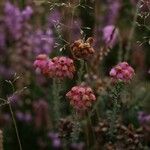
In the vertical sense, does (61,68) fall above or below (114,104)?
above

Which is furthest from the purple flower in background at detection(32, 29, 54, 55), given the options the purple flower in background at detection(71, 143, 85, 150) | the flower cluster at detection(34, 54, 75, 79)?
the flower cluster at detection(34, 54, 75, 79)

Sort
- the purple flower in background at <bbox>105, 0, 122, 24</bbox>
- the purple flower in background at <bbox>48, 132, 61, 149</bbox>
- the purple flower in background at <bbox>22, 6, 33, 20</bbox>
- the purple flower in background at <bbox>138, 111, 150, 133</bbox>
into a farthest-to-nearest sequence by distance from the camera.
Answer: the purple flower in background at <bbox>105, 0, 122, 24</bbox>
the purple flower in background at <bbox>22, 6, 33, 20</bbox>
the purple flower in background at <bbox>48, 132, 61, 149</bbox>
the purple flower in background at <bbox>138, 111, 150, 133</bbox>

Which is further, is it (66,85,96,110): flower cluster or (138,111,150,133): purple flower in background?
(138,111,150,133): purple flower in background

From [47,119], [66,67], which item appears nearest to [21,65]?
[47,119]

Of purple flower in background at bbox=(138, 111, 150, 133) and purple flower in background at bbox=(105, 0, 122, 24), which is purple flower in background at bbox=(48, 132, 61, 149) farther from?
purple flower in background at bbox=(105, 0, 122, 24)

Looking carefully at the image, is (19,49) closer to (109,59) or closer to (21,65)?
(21,65)

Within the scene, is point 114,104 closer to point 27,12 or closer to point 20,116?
point 20,116

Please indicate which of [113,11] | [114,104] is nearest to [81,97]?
[114,104]

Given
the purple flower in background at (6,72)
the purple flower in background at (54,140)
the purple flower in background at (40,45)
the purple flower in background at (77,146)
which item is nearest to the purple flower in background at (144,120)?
the purple flower in background at (77,146)
